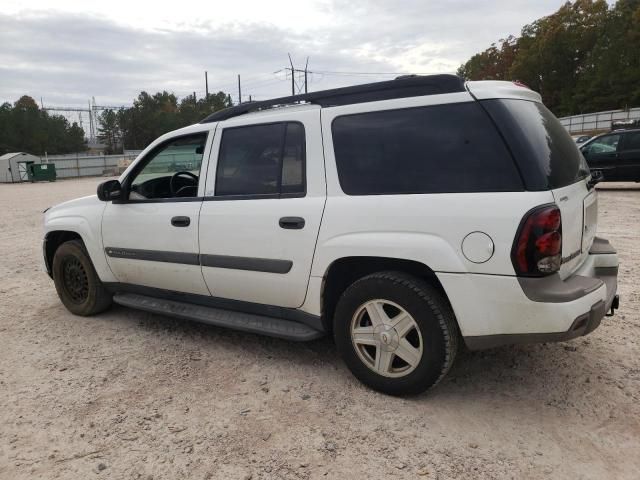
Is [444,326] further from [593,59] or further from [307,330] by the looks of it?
[593,59]

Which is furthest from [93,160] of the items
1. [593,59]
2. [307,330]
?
[593,59]

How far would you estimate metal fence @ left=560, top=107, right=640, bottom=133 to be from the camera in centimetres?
4109

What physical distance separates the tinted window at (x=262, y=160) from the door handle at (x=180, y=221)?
0.32 meters

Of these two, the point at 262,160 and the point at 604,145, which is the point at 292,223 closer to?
the point at 262,160

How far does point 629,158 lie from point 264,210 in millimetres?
11933

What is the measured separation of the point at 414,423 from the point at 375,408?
0.84 ft

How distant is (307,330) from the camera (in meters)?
3.29

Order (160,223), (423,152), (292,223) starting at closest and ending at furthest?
(423,152) → (292,223) → (160,223)

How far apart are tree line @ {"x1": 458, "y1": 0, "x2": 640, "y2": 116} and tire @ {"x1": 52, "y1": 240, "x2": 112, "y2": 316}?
184ft

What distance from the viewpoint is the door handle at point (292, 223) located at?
3154mm

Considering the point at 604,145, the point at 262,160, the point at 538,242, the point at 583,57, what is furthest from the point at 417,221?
the point at 583,57

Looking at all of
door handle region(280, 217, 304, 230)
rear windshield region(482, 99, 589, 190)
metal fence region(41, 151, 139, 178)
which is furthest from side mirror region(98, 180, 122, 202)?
metal fence region(41, 151, 139, 178)

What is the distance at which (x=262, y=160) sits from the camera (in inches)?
137

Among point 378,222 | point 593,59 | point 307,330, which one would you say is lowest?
point 307,330
